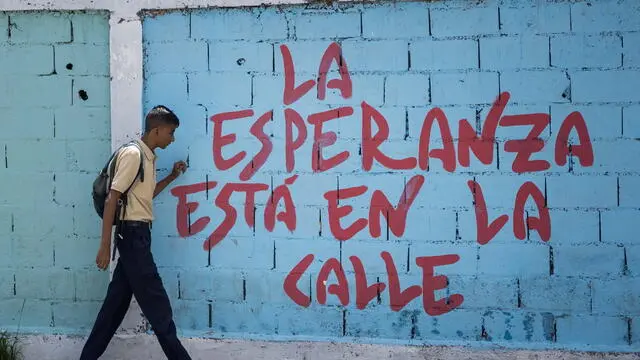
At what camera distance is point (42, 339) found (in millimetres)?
4406

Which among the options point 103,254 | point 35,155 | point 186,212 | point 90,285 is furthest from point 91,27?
point 90,285

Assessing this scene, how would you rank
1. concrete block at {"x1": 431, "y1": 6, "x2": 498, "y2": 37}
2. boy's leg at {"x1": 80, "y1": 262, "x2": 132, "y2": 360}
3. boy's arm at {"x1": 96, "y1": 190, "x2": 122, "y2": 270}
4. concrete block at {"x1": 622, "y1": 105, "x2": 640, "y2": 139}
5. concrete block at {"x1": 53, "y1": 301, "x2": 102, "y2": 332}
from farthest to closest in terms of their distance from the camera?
1. concrete block at {"x1": 53, "y1": 301, "x2": 102, "y2": 332}
2. concrete block at {"x1": 431, "y1": 6, "x2": 498, "y2": 37}
3. concrete block at {"x1": 622, "y1": 105, "x2": 640, "y2": 139}
4. boy's leg at {"x1": 80, "y1": 262, "x2": 132, "y2": 360}
5. boy's arm at {"x1": 96, "y1": 190, "x2": 122, "y2": 270}

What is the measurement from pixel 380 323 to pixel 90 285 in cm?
197

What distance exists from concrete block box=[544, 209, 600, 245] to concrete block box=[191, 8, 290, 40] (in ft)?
6.84

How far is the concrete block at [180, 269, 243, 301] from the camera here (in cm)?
430

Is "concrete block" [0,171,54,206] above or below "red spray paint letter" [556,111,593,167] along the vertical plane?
below

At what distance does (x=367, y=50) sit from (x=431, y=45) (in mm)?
407

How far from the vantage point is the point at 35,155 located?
→ 4457mm

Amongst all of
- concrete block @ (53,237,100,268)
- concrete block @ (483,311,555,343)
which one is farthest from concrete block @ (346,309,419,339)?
concrete block @ (53,237,100,268)

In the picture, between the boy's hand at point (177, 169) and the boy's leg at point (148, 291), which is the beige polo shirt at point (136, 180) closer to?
the boy's leg at point (148, 291)

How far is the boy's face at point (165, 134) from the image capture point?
397 cm

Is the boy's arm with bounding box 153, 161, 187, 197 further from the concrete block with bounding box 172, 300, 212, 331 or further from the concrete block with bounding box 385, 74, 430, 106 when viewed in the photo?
the concrete block with bounding box 385, 74, 430, 106

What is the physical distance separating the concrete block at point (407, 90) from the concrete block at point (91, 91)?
188 cm

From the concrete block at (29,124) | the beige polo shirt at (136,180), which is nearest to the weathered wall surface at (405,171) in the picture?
the beige polo shirt at (136,180)
